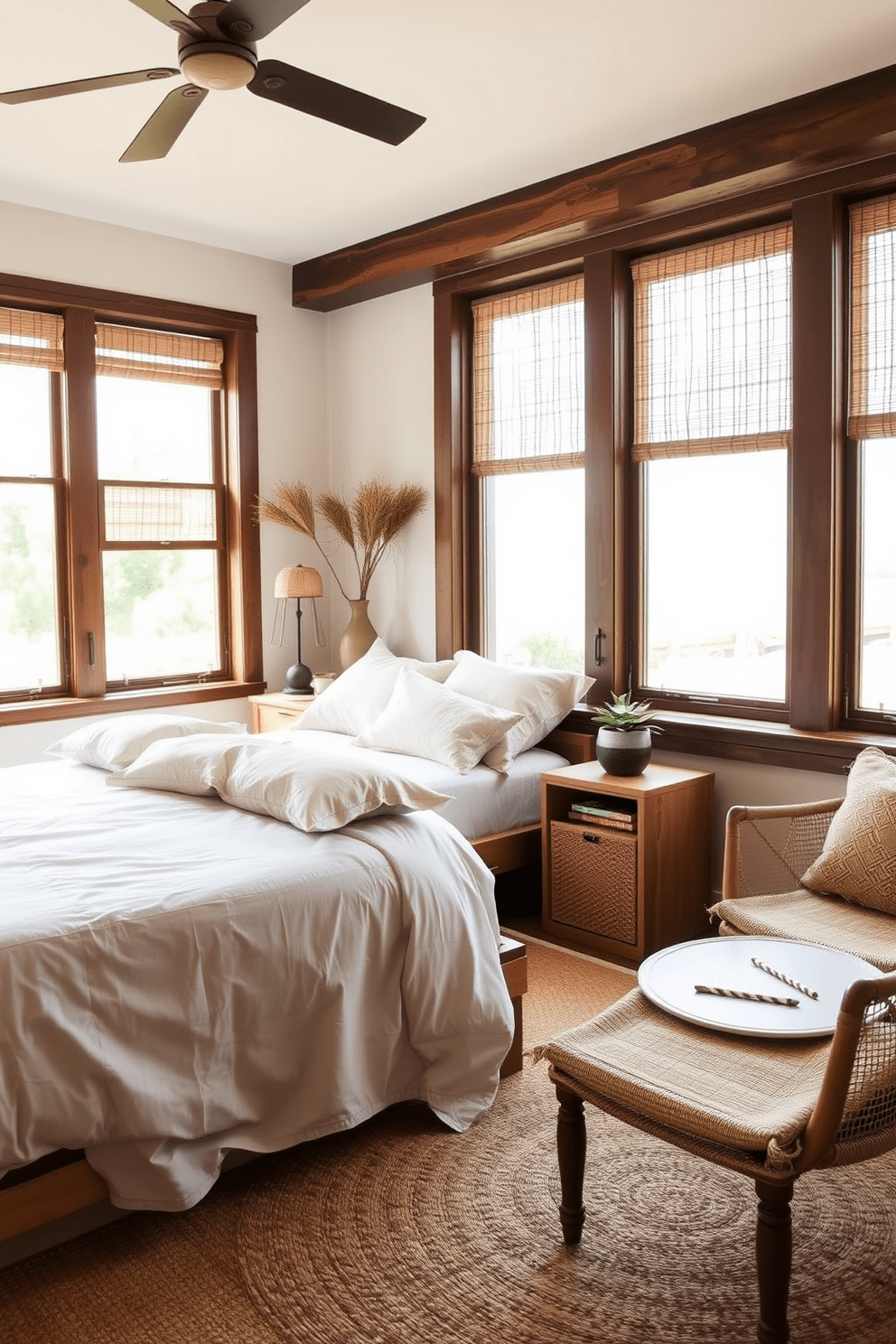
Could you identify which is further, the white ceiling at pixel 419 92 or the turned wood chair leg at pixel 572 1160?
the white ceiling at pixel 419 92

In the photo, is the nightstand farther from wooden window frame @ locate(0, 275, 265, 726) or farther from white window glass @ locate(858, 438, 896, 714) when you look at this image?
white window glass @ locate(858, 438, 896, 714)

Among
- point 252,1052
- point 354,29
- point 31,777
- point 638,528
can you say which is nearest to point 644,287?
point 638,528

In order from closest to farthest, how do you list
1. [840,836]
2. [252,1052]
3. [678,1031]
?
[678,1031]
[252,1052]
[840,836]

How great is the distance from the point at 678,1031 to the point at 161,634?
3717 millimetres

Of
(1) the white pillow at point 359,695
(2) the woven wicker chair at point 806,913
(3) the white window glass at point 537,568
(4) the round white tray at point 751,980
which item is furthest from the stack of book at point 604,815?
(4) the round white tray at point 751,980

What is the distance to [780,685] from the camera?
159 inches

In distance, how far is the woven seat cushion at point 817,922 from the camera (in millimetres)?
2668

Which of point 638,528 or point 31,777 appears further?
point 638,528

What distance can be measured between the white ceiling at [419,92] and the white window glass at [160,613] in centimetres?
155

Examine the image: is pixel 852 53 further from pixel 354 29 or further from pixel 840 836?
pixel 840 836

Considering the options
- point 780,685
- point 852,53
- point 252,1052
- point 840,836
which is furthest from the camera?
point 780,685

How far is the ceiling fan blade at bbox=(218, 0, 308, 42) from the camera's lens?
7.48 ft

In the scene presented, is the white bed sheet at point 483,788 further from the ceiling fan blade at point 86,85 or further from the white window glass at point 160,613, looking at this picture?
the ceiling fan blade at point 86,85

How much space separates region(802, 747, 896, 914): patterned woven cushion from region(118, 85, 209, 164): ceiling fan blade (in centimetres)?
249
